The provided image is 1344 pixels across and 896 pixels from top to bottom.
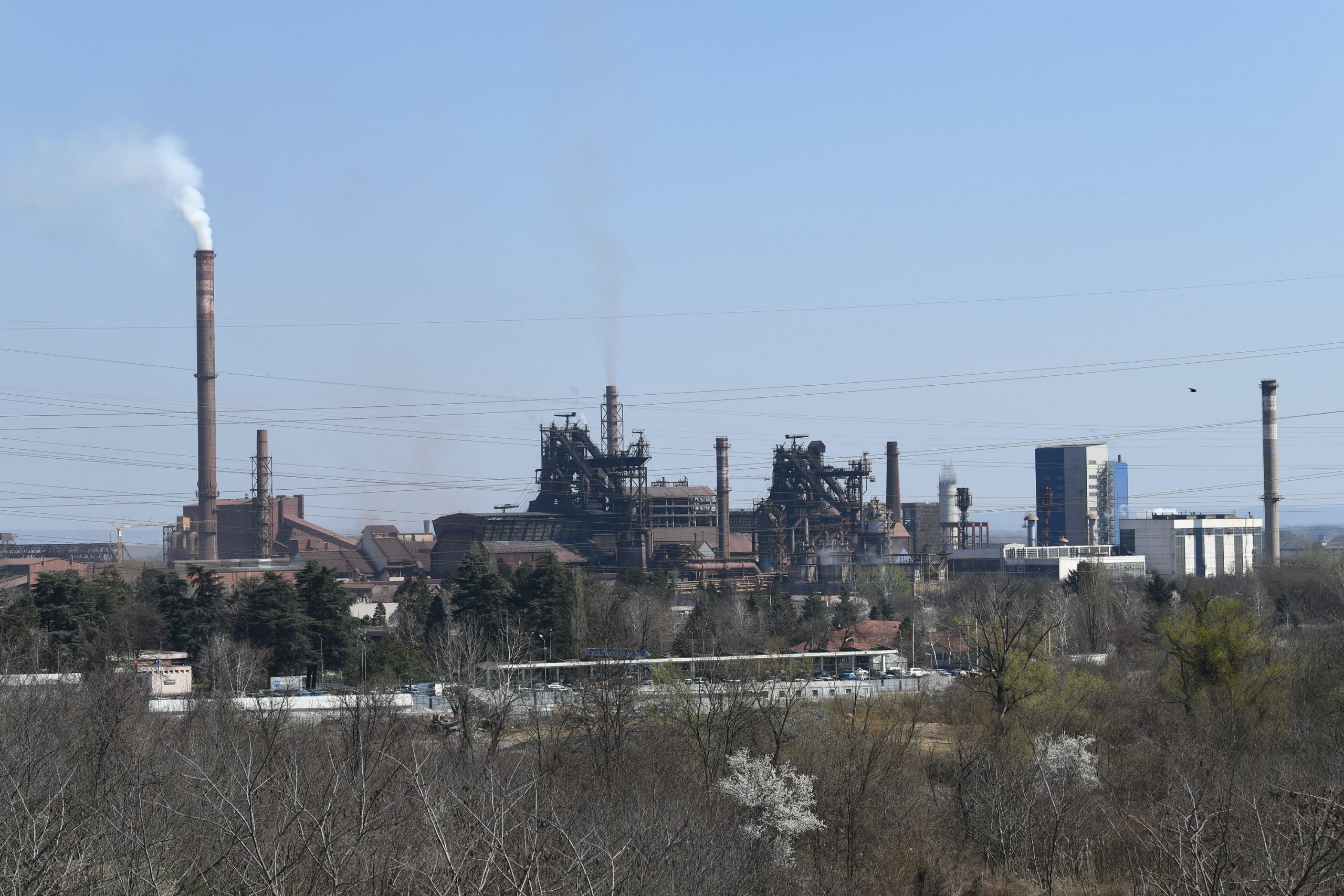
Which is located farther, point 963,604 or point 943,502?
point 943,502

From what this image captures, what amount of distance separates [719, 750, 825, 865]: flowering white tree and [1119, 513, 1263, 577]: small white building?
7189 cm

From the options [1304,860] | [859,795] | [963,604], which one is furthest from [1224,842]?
[963,604]

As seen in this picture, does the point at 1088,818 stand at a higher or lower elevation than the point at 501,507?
lower

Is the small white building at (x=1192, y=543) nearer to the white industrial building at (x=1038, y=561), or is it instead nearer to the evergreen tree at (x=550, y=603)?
the white industrial building at (x=1038, y=561)

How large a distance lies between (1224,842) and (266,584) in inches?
1514

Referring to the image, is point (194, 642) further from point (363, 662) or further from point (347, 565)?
point (347, 565)

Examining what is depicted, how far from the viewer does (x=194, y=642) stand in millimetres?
47750

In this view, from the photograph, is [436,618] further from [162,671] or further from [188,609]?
[162,671]

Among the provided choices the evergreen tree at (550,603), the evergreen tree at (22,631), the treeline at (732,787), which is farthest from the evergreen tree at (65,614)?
the evergreen tree at (550,603)

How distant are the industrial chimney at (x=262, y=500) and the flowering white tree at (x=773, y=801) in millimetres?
69732

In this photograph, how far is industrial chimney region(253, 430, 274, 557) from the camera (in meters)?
89.4

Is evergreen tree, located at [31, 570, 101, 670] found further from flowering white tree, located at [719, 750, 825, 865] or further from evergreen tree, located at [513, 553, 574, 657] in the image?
flowering white tree, located at [719, 750, 825, 865]

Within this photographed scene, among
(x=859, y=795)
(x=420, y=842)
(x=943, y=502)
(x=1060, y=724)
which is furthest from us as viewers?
(x=943, y=502)

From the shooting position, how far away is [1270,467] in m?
84.9
